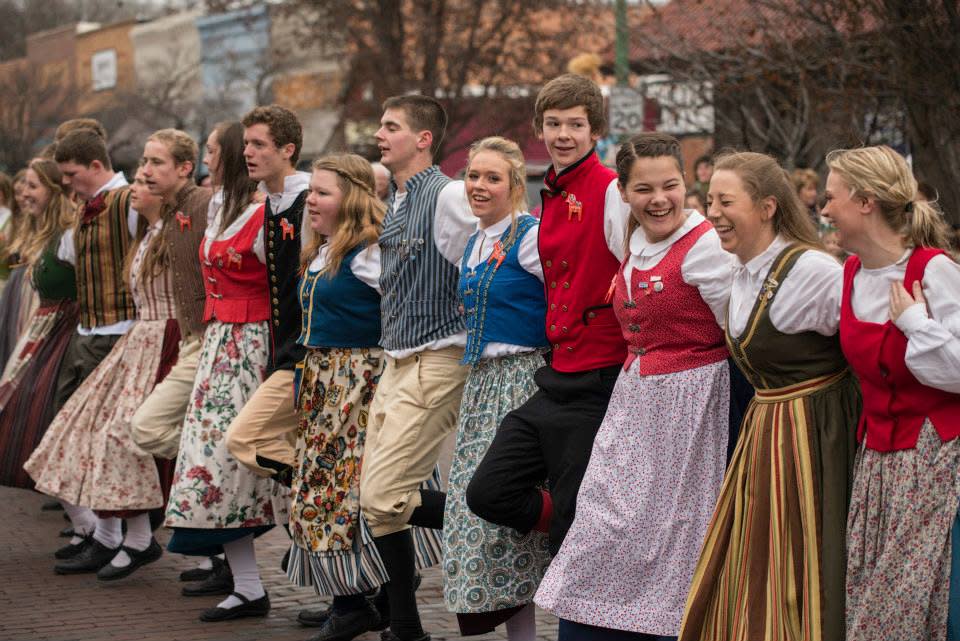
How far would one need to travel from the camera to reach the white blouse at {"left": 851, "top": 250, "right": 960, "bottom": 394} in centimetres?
399

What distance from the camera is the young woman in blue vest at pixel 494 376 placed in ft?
17.2

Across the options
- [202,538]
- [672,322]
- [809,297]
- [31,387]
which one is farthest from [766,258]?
[31,387]

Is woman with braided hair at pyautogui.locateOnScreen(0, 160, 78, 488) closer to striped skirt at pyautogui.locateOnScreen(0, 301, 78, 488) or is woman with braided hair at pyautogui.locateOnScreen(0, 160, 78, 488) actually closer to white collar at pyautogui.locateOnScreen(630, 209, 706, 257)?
striped skirt at pyautogui.locateOnScreen(0, 301, 78, 488)

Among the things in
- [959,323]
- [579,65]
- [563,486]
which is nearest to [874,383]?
[959,323]

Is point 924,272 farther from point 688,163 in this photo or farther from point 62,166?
point 688,163

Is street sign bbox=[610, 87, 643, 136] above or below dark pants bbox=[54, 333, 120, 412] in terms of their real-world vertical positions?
above

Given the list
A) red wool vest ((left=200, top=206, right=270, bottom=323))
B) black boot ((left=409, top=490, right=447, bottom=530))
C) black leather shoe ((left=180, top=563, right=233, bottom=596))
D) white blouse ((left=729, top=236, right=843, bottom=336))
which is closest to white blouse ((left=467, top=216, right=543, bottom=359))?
black boot ((left=409, top=490, right=447, bottom=530))

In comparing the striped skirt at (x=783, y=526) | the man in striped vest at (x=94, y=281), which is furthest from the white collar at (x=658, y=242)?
the man in striped vest at (x=94, y=281)

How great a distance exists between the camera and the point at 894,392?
4.15 m

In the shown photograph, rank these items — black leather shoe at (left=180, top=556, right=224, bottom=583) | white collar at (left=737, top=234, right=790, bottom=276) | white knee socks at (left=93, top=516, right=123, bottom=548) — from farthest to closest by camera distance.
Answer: white knee socks at (left=93, top=516, right=123, bottom=548) < black leather shoe at (left=180, top=556, right=224, bottom=583) < white collar at (left=737, top=234, right=790, bottom=276)

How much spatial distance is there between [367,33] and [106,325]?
21724 millimetres

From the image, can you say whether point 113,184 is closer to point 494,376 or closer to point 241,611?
point 241,611

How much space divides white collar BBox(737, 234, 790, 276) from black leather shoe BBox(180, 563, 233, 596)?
3515 millimetres

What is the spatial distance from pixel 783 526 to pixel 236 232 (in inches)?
123
